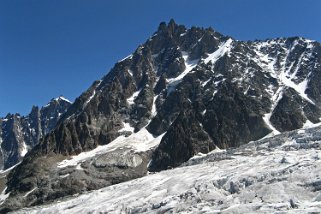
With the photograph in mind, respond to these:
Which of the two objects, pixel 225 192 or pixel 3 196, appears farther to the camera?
pixel 3 196

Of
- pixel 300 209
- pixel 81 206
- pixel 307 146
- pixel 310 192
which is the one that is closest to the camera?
pixel 300 209

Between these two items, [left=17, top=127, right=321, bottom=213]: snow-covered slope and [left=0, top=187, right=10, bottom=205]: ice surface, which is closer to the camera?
[left=17, top=127, right=321, bottom=213]: snow-covered slope

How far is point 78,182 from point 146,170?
30.2 metres

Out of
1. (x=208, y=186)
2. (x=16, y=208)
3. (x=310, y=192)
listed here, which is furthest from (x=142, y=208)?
(x=16, y=208)

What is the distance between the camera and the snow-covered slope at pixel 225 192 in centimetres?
7188

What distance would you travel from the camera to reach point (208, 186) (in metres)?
92.9

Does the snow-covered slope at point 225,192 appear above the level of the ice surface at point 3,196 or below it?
below

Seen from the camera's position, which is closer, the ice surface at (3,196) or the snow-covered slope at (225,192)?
the snow-covered slope at (225,192)

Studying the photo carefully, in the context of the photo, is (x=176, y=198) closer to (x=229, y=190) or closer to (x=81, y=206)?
(x=229, y=190)

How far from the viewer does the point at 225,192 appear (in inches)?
3413

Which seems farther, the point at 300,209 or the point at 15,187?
the point at 15,187

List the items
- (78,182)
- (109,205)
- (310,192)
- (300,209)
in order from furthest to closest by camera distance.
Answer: (78,182) < (109,205) < (310,192) < (300,209)

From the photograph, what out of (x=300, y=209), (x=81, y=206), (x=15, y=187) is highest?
(x=15, y=187)

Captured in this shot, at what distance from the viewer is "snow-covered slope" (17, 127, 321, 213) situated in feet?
236
